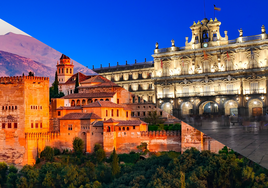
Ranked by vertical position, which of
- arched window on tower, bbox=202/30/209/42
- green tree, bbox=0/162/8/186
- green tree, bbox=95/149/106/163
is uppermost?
arched window on tower, bbox=202/30/209/42

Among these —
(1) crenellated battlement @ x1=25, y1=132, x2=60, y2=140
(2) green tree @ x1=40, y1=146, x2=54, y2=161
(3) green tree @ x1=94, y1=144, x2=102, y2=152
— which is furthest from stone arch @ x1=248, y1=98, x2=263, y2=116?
(1) crenellated battlement @ x1=25, y1=132, x2=60, y2=140

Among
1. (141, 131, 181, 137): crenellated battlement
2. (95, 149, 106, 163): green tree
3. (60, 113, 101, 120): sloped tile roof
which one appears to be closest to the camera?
(95, 149, 106, 163): green tree

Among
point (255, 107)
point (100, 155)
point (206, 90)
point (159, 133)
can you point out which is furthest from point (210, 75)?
point (159, 133)

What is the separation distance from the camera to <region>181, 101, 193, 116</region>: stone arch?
7.79 ft

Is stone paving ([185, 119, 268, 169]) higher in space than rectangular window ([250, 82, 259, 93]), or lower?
lower

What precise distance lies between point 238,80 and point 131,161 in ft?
89.8

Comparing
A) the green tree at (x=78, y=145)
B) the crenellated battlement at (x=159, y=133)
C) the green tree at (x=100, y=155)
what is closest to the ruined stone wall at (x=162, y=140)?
the crenellated battlement at (x=159, y=133)

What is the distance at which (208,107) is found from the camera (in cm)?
229

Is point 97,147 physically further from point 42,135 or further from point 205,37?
point 205,37

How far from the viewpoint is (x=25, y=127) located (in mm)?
Result: 32875

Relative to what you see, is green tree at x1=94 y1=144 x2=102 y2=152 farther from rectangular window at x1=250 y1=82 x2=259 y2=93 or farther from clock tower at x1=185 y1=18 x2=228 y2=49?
rectangular window at x1=250 y1=82 x2=259 y2=93

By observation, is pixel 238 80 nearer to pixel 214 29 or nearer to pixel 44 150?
pixel 214 29

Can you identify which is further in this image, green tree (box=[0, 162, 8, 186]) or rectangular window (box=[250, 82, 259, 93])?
green tree (box=[0, 162, 8, 186])

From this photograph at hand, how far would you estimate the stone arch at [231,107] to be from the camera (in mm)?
2152
